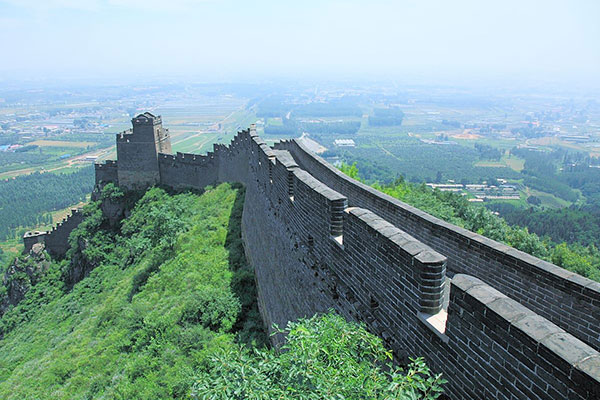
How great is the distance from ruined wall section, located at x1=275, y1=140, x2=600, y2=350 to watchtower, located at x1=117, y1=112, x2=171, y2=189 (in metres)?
20.3

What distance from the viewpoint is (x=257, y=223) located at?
11086 mm

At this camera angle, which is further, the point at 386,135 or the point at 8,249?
the point at 386,135

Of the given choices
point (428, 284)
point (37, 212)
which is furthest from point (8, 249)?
point (428, 284)

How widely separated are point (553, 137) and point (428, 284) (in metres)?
178

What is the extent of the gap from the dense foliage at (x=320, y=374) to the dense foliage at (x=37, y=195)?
334 feet

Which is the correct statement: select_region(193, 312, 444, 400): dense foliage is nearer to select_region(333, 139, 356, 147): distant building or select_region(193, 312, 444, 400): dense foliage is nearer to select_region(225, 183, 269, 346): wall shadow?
select_region(225, 183, 269, 346): wall shadow

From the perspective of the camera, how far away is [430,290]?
133 inches

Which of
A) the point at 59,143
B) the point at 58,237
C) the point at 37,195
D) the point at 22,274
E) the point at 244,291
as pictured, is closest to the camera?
the point at 244,291

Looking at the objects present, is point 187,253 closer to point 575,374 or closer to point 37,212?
point 575,374

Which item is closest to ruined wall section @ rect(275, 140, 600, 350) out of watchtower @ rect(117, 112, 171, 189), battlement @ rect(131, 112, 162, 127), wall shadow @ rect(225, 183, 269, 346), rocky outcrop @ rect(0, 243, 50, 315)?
wall shadow @ rect(225, 183, 269, 346)

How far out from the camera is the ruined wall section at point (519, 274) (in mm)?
4945

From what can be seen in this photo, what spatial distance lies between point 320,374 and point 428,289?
109 centimetres

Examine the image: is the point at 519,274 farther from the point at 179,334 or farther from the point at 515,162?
the point at 515,162

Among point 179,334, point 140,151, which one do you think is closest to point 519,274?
point 179,334
